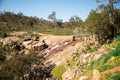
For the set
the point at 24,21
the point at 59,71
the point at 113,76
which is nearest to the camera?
the point at 113,76

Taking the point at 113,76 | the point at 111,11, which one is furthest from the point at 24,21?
the point at 113,76

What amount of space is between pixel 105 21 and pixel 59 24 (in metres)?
88.5

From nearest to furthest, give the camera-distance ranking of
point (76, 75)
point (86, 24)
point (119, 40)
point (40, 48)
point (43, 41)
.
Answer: point (76, 75) → point (119, 40) → point (86, 24) → point (40, 48) → point (43, 41)

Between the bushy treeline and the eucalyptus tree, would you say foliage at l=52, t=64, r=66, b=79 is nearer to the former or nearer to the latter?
the eucalyptus tree

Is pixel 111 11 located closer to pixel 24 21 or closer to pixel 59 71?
pixel 59 71

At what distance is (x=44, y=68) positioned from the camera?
30.5 meters

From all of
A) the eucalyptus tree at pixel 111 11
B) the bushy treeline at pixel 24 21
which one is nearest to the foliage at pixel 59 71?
the eucalyptus tree at pixel 111 11

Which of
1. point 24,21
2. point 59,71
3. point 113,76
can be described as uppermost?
point 24,21

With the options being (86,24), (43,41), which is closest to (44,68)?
(86,24)

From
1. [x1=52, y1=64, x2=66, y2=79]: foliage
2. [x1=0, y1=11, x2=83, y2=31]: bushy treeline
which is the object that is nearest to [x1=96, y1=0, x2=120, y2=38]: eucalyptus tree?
[x1=52, y1=64, x2=66, y2=79]: foliage

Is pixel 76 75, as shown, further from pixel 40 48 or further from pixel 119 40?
pixel 40 48

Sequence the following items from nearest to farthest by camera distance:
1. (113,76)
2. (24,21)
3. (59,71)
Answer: (113,76) < (59,71) < (24,21)

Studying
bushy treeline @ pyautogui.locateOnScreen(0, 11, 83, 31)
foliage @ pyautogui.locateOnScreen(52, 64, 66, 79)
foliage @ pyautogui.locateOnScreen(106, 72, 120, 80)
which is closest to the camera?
foliage @ pyautogui.locateOnScreen(106, 72, 120, 80)

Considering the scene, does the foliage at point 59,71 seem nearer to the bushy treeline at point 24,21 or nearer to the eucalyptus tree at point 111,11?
the eucalyptus tree at point 111,11
